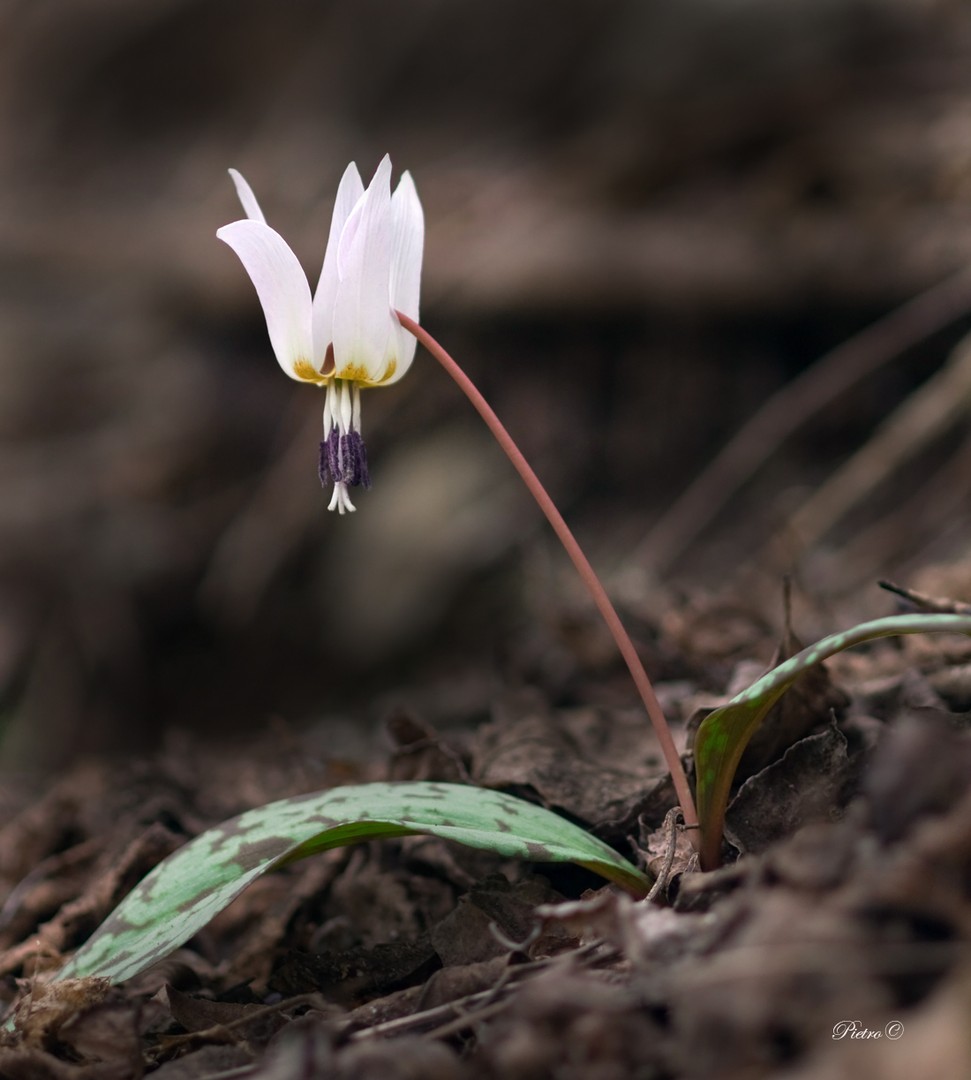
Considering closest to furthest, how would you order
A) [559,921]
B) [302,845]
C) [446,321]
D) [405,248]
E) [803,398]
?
[559,921] → [302,845] → [405,248] → [803,398] → [446,321]

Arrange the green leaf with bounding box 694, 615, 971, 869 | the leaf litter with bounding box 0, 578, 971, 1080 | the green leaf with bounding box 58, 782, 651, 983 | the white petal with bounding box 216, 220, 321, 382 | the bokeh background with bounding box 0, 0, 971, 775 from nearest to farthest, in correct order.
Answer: the leaf litter with bounding box 0, 578, 971, 1080 < the green leaf with bounding box 694, 615, 971, 869 < the green leaf with bounding box 58, 782, 651, 983 < the white petal with bounding box 216, 220, 321, 382 < the bokeh background with bounding box 0, 0, 971, 775

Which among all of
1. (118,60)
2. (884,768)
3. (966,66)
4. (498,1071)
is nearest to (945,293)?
(966,66)

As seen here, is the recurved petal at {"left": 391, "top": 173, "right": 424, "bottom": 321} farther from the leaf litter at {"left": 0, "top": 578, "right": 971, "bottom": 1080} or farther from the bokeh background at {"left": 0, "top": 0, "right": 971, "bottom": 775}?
the bokeh background at {"left": 0, "top": 0, "right": 971, "bottom": 775}

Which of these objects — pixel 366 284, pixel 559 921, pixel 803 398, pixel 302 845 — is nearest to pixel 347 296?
pixel 366 284

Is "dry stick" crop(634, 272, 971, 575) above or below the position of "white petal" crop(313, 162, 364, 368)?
below

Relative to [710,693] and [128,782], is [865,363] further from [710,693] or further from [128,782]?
[128,782]

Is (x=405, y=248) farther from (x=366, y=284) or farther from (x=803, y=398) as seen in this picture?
(x=803, y=398)

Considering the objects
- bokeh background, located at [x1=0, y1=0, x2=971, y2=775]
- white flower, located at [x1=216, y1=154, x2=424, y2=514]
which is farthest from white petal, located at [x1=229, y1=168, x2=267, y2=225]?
bokeh background, located at [x1=0, y1=0, x2=971, y2=775]
